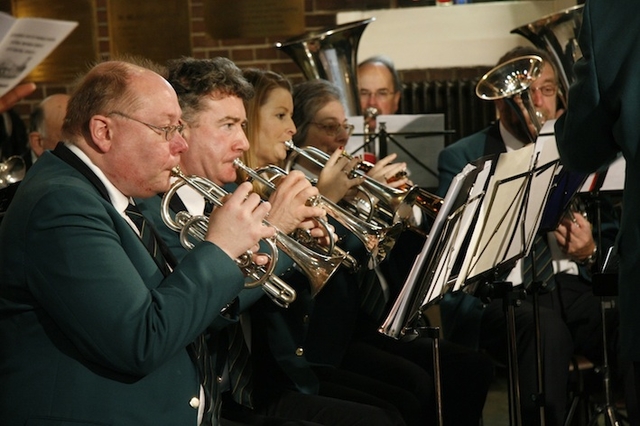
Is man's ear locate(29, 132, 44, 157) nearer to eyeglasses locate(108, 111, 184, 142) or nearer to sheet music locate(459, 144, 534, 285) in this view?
eyeglasses locate(108, 111, 184, 142)

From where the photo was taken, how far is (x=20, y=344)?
192 cm

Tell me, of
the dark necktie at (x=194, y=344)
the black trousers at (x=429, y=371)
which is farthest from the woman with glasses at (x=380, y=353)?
the dark necktie at (x=194, y=344)

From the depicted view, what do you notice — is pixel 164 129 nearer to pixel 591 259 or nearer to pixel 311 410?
pixel 311 410

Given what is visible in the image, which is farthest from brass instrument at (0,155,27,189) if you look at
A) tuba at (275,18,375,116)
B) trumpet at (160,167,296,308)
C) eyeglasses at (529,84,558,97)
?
eyeglasses at (529,84,558,97)

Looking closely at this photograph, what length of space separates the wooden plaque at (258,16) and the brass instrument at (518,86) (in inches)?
107

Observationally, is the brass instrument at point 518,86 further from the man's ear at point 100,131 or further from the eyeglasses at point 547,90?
the man's ear at point 100,131

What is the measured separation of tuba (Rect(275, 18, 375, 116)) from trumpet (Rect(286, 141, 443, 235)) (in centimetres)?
156

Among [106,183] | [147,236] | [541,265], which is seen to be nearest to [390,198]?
[541,265]

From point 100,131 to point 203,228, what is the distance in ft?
1.53

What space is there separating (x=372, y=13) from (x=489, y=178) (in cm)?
433

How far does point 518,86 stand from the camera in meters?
3.88

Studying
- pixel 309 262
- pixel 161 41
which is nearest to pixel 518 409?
pixel 309 262

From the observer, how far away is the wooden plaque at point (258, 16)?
254 inches

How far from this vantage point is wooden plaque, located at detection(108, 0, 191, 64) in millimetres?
6605
